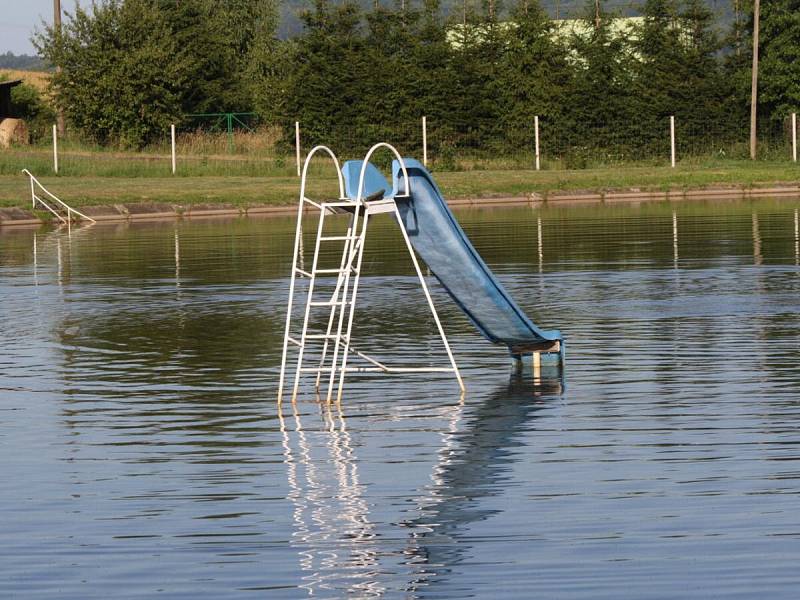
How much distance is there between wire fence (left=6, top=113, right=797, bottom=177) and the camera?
58.9 metres

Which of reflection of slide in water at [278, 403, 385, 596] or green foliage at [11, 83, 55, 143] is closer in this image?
reflection of slide in water at [278, 403, 385, 596]

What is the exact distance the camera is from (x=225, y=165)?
5841cm

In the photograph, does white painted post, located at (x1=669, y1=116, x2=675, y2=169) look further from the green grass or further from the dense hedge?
the dense hedge

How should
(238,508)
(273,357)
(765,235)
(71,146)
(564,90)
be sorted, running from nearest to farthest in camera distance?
(238,508) < (273,357) < (765,235) < (564,90) < (71,146)

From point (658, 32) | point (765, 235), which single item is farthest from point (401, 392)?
point (658, 32)

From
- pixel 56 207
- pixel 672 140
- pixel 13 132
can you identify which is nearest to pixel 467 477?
pixel 56 207

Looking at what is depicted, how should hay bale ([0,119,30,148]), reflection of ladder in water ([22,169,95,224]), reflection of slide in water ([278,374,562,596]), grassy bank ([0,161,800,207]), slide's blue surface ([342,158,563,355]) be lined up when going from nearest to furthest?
1. reflection of slide in water ([278,374,562,596])
2. slide's blue surface ([342,158,563,355])
3. reflection of ladder in water ([22,169,95,224])
4. grassy bank ([0,161,800,207])
5. hay bale ([0,119,30,148])

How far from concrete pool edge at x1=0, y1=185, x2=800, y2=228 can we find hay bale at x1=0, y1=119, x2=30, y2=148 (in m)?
23.9

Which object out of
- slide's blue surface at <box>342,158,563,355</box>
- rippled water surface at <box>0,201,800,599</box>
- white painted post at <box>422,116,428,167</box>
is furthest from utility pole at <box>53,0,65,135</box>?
slide's blue surface at <box>342,158,563,355</box>

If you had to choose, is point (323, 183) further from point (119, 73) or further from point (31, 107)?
point (31, 107)

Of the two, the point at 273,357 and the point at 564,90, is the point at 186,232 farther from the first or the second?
the point at 564,90

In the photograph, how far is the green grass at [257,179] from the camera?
46625 mm

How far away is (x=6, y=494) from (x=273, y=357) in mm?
6131

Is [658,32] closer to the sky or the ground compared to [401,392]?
closer to the sky
